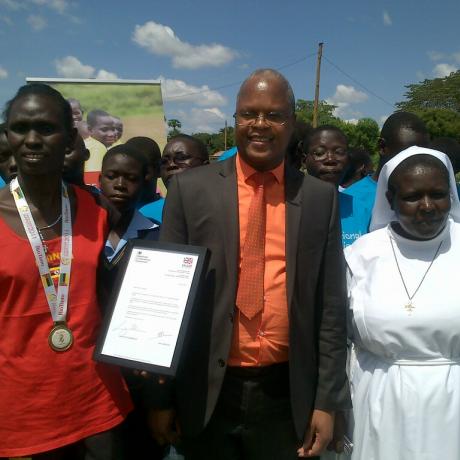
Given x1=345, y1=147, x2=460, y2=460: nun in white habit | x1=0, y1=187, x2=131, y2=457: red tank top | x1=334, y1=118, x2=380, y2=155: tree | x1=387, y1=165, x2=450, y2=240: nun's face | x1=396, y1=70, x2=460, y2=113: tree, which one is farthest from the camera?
x1=396, y1=70, x2=460, y2=113: tree

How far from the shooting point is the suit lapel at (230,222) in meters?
2.09

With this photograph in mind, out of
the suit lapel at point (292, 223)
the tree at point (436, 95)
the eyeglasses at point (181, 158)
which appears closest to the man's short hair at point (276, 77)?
the suit lapel at point (292, 223)

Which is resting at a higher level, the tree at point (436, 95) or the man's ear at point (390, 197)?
the tree at point (436, 95)

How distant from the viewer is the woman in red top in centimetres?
189

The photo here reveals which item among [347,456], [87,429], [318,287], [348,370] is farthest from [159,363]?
[347,456]

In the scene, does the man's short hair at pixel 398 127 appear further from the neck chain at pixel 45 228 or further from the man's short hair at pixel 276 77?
the neck chain at pixel 45 228

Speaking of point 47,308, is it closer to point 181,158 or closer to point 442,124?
point 181,158

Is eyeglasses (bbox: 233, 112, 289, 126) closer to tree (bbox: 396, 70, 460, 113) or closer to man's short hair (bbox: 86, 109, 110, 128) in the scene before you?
man's short hair (bbox: 86, 109, 110, 128)

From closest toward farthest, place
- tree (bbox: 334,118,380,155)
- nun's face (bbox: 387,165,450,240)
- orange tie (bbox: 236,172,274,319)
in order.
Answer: orange tie (bbox: 236,172,274,319) → nun's face (bbox: 387,165,450,240) → tree (bbox: 334,118,380,155)

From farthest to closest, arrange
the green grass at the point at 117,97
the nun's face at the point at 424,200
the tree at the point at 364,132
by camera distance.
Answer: the tree at the point at 364,132
the green grass at the point at 117,97
the nun's face at the point at 424,200

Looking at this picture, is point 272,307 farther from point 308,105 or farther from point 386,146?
point 308,105

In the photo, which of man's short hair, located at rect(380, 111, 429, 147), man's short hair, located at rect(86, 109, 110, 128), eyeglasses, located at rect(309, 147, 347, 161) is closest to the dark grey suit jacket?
eyeglasses, located at rect(309, 147, 347, 161)

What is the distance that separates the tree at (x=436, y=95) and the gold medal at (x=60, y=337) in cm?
5611

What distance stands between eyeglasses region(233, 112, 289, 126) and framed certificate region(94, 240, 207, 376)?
2.00 ft
